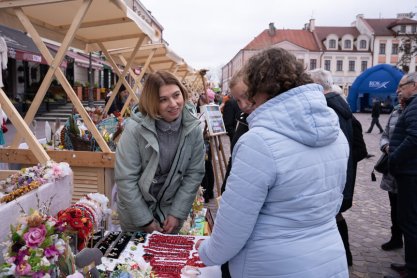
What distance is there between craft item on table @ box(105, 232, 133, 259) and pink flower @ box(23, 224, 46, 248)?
72 cm

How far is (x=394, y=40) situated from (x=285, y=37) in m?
15.9

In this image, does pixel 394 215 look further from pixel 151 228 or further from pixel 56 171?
pixel 56 171

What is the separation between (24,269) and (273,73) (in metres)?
1.11

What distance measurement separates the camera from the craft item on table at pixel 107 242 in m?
2.05

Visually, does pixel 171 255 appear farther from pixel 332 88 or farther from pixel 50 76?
pixel 332 88

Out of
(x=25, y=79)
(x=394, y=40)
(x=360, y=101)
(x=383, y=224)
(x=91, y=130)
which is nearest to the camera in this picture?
(x=91, y=130)

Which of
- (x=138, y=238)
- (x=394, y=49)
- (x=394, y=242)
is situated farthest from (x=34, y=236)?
(x=394, y=49)

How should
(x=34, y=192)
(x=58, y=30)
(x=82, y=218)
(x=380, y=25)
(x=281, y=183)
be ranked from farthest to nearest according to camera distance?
(x=380, y=25)
(x=58, y=30)
(x=34, y=192)
(x=82, y=218)
(x=281, y=183)

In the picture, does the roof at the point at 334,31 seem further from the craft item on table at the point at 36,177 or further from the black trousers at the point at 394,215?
the craft item on table at the point at 36,177

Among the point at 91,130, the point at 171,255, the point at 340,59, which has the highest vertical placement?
the point at 340,59

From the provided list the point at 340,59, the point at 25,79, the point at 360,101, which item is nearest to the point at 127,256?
the point at 25,79

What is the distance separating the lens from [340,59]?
59.0 meters

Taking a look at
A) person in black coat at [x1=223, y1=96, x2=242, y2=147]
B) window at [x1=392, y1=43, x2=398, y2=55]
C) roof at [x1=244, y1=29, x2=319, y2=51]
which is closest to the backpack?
person in black coat at [x1=223, y1=96, x2=242, y2=147]

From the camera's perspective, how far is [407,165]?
10.6ft
